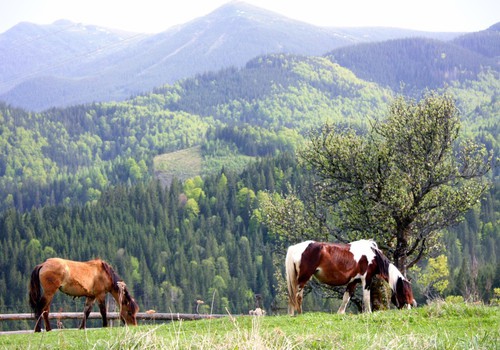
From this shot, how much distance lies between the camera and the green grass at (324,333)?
9.39 meters

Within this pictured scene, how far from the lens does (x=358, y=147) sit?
103 feet

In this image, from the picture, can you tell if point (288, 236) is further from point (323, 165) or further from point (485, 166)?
point (485, 166)

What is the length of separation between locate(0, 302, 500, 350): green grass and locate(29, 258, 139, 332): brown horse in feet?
7.14

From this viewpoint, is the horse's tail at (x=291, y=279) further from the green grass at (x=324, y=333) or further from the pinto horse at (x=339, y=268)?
the green grass at (x=324, y=333)

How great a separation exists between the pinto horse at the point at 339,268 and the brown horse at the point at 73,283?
5461mm

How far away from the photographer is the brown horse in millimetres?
19781

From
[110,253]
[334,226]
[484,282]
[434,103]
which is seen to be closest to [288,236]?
[334,226]

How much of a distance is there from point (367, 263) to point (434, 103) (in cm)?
1217

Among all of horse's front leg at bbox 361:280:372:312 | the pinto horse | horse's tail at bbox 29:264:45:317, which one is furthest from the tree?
horse's tail at bbox 29:264:45:317

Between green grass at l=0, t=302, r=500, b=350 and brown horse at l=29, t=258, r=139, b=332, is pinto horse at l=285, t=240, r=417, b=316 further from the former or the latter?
brown horse at l=29, t=258, r=139, b=332

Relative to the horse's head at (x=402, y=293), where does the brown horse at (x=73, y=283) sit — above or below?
above

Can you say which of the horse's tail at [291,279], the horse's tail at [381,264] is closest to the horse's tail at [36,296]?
the horse's tail at [291,279]

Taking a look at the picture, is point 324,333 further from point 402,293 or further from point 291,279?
point 402,293

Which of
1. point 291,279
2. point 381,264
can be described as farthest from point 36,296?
point 381,264
